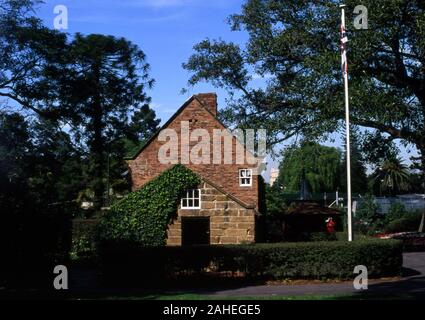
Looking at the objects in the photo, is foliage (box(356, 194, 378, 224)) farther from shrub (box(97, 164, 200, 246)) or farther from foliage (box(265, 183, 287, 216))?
shrub (box(97, 164, 200, 246))

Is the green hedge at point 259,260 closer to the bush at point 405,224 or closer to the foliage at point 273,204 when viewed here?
the foliage at point 273,204

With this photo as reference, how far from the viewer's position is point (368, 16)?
103 feet

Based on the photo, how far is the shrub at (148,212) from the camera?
28.7 m

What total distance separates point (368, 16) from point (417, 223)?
32.1 meters

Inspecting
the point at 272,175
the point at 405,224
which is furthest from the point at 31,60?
the point at 272,175

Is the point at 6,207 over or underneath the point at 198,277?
over

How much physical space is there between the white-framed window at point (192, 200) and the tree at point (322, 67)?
6.93 metres

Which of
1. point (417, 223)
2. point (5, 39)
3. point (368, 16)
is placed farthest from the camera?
point (417, 223)

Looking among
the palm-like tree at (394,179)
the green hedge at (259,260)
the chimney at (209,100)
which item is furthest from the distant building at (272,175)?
the green hedge at (259,260)

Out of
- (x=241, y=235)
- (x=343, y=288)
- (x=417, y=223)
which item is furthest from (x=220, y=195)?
(x=417, y=223)

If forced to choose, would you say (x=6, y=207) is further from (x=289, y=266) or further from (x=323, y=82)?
(x=323, y=82)

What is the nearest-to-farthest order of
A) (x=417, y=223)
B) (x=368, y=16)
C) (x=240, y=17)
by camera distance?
(x=368, y=16), (x=240, y=17), (x=417, y=223)

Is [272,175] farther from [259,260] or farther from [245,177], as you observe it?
[259,260]

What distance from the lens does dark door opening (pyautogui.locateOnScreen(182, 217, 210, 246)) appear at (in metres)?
33.1
